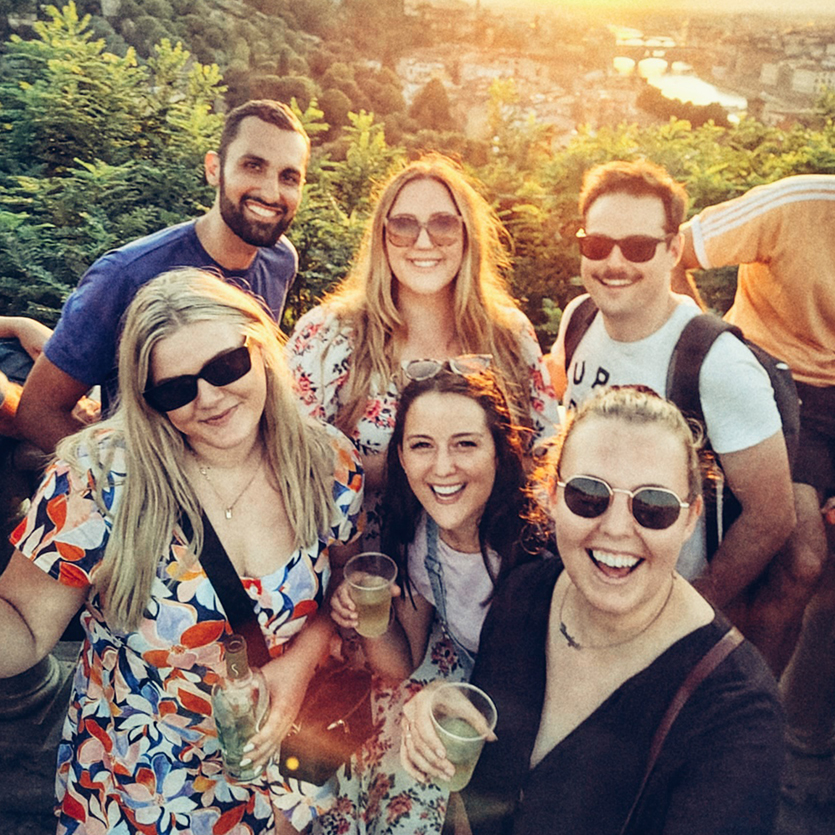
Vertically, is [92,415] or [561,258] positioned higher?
[561,258]

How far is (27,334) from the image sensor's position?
292 centimetres

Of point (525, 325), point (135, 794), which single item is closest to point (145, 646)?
point (135, 794)

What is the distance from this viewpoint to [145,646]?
184cm

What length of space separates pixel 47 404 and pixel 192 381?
116 cm

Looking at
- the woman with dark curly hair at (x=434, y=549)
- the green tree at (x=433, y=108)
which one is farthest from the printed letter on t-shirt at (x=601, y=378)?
the green tree at (x=433, y=108)

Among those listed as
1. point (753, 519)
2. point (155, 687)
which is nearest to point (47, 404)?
point (155, 687)

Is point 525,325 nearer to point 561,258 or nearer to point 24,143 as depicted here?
point 561,258

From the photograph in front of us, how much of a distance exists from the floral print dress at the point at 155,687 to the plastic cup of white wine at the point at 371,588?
5.2 inches

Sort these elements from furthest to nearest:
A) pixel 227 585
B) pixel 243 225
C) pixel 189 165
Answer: pixel 189 165 → pixel 243 225 → pixel 227 585

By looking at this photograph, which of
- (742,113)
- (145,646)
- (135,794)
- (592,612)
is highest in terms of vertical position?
(742,113)

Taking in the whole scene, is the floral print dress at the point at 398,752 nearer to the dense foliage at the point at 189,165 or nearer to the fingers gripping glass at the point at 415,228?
the fingers gripping glass at the point at 415,228

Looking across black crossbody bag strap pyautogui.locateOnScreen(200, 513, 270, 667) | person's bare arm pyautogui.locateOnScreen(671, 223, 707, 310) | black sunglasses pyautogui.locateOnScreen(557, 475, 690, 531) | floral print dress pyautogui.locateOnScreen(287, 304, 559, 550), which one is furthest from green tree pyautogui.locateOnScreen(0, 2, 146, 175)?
black sunglasses pyautogui.locateOnScreen(557, 475, 690, 531)

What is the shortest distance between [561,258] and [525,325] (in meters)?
2.87

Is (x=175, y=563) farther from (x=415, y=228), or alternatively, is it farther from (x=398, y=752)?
(x=415, y=228)
